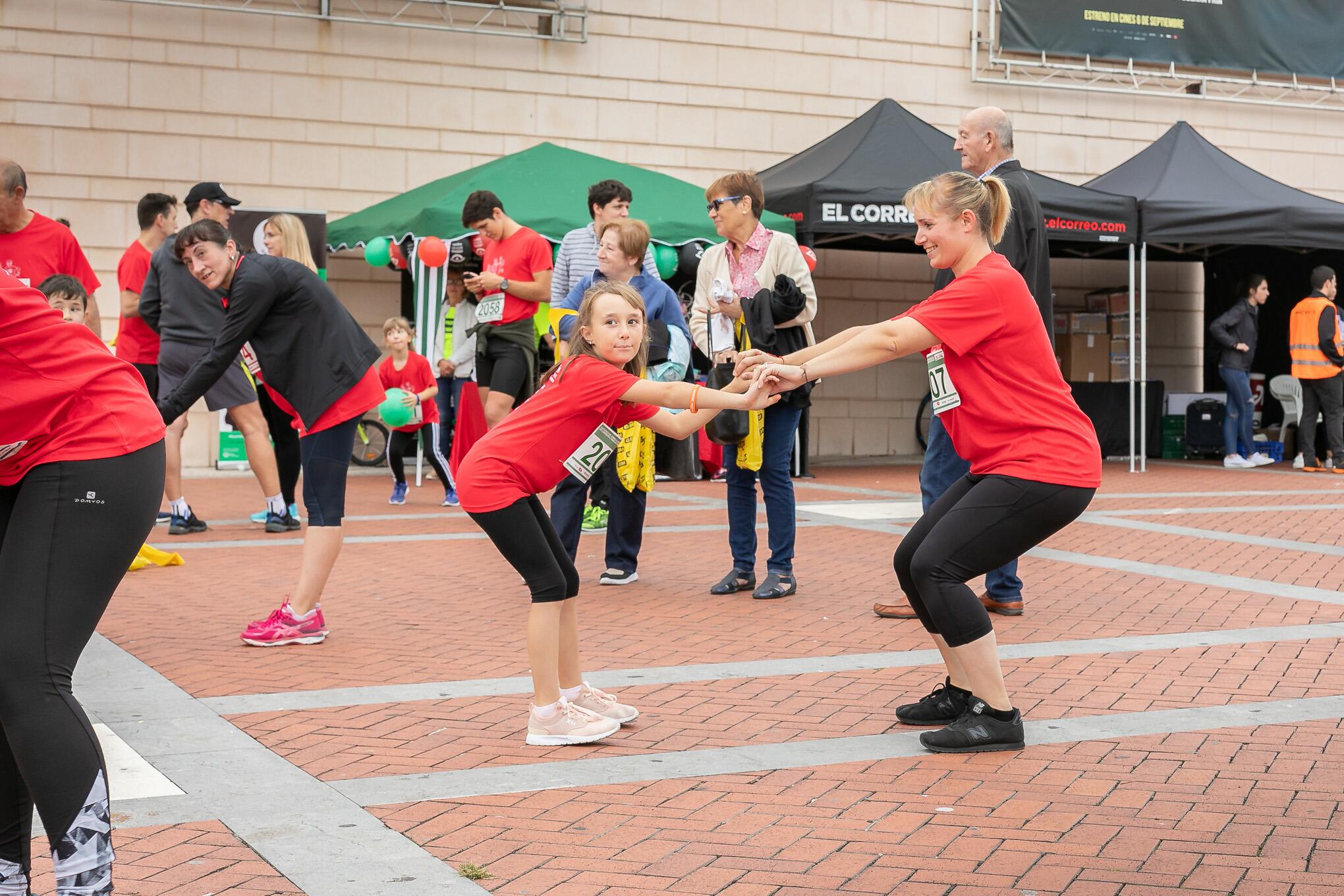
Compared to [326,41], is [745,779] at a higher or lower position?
lower

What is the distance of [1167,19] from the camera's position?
60.3 ft

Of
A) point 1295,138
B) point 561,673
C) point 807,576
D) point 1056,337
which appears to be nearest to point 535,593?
point 561,673

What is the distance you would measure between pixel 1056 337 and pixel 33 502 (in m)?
17.0

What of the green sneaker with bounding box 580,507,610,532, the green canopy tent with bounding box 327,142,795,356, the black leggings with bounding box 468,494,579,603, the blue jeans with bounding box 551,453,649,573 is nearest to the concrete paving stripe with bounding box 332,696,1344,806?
the black leggings with bounding box 468,494,579,603

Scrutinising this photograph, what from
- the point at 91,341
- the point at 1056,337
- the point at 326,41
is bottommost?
the point at 91,341

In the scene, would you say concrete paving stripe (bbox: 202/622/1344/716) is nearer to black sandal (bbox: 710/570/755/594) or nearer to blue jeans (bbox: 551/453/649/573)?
black sandal (bbox: 710/570/755/594)

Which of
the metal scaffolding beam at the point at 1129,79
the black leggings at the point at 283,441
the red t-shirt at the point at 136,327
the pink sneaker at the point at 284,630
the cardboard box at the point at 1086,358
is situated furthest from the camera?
the cardboard box at the point at 1086,358

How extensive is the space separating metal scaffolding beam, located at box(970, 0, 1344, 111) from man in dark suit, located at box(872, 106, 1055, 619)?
39.4ft

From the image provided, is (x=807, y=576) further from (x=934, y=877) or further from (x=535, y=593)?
(x=934, y=877)

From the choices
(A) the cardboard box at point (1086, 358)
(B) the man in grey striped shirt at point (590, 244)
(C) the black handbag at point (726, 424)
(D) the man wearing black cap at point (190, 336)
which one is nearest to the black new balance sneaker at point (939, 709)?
(C) the black handbag at point (726, 424)

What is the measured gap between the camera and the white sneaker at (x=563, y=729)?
4289 millimetres

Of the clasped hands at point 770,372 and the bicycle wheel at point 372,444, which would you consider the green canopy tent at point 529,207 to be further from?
the clasped hands at point 770,372

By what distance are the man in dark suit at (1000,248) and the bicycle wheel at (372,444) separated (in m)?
9.28

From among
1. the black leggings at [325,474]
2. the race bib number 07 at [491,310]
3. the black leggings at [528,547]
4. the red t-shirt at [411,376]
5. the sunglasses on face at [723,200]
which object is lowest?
the black leggings at [528,547]
